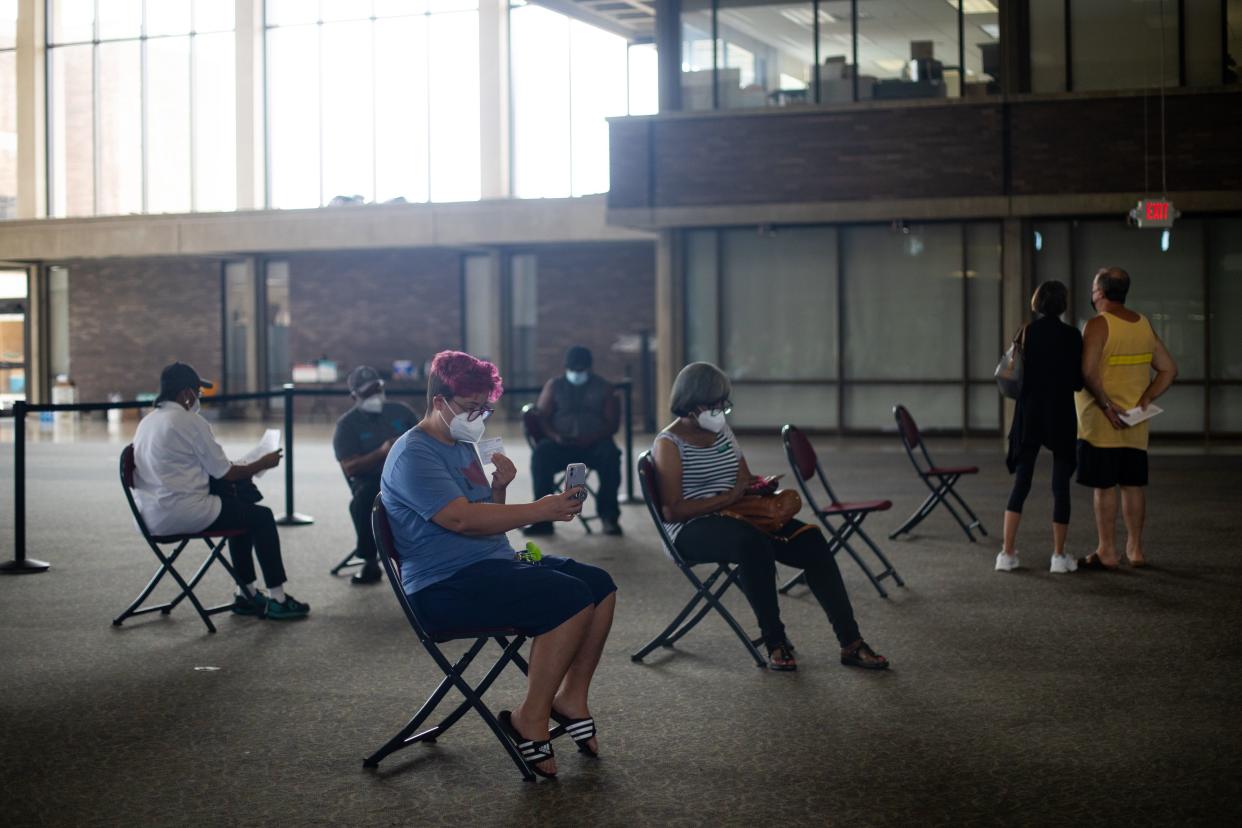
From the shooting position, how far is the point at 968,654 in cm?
697

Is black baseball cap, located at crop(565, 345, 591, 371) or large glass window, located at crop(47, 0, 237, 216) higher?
large glass window, located at crop(47, 0, 237, 216)

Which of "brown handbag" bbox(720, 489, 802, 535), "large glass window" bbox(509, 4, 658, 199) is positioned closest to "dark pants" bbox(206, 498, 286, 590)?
"brown handbag" bbox(720, 489, 802, 535)

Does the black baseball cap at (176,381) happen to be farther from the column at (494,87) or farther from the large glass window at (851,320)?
the column at (494,87)

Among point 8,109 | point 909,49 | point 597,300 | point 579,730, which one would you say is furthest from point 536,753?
point 8,109

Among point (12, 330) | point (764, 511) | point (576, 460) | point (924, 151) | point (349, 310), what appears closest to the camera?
point (764, 511)

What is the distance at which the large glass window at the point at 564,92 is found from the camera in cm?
3347

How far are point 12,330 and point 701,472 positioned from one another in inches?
1281

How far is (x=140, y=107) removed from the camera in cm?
3709

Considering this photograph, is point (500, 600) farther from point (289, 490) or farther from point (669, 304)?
point (669, 304)

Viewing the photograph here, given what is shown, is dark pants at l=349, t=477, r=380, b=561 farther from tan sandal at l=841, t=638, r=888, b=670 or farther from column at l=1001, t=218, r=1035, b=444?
column at l=1001, t=218, r=1035, b=444

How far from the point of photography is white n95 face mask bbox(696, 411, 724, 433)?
687 centimetres

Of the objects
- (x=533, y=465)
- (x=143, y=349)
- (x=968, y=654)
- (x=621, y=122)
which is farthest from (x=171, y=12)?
(x=968, y=654)

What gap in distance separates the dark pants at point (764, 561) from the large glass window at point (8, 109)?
3600cm

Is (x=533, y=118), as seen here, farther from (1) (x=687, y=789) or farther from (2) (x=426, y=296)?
(1) (x=687, y=789)
